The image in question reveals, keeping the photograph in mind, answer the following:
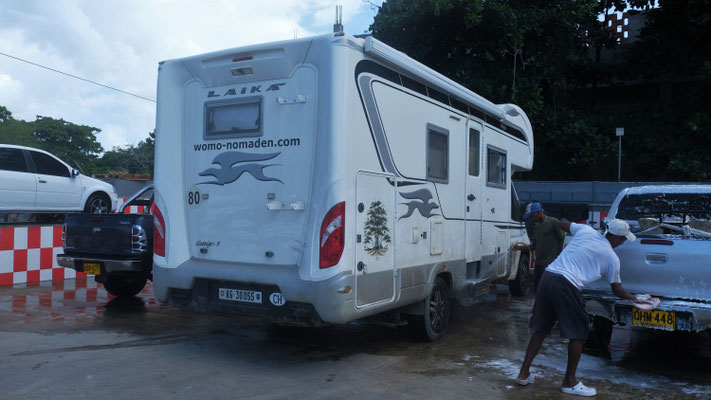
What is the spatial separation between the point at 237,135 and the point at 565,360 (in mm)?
3866

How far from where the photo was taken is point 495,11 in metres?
17.0

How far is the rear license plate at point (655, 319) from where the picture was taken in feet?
17.3

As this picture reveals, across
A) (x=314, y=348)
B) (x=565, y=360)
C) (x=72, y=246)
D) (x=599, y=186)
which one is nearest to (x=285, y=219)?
(x=314, y=348)

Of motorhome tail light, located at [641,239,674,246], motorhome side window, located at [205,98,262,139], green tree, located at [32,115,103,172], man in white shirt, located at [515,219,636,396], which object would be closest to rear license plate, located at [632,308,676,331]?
man in white shirt, located at [515,219,636,396]

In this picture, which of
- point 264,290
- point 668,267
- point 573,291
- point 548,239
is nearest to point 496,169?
point 548,239

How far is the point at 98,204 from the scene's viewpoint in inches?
523

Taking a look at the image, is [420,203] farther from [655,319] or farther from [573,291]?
[655,319]

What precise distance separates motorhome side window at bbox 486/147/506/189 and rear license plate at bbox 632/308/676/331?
9.64 feet

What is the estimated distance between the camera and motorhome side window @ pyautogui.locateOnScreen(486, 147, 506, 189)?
8062 mm

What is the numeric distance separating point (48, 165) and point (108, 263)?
5342 mm

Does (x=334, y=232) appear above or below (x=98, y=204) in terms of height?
below

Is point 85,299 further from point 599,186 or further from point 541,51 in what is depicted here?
point 541,51

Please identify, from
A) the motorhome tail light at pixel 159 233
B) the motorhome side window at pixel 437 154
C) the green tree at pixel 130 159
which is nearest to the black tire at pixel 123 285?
the motorhome tail light at pixel 159 233

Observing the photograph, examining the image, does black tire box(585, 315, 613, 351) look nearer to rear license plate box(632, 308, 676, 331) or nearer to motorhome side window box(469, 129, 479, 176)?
rear license plate box(632, 308, 676, 331)
